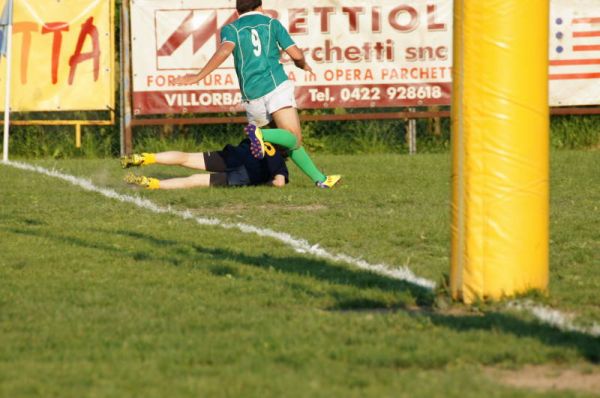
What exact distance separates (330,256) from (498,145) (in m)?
2.12

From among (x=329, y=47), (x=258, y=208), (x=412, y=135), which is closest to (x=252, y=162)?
(x=258, y=208)

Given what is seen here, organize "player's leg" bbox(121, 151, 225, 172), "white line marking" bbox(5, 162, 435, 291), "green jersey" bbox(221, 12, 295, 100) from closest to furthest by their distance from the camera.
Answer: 1. "white line marking" bbox(5, 162, 435, 291)
2. "player's leg" bbox(121, 151, 225, 172)
3. "green jersey" bbox(221, 12, 295, 100)

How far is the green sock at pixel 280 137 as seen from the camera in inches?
500

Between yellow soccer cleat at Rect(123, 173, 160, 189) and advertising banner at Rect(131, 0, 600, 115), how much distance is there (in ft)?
18.6

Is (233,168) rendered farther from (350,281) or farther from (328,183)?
(350,281)

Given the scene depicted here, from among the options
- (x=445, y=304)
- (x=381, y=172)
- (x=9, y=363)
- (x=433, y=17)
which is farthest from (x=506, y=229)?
(x=433, y=17)

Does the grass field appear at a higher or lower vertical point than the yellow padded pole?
lower

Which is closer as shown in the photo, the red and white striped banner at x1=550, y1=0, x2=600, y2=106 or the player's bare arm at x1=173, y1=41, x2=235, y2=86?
the player's bare arm at x1=173, y1=41, x2=235, y2=86

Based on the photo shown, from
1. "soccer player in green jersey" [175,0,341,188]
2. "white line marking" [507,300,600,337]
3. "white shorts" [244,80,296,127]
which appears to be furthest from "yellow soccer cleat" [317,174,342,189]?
"white line marking" [507,300,600,337]

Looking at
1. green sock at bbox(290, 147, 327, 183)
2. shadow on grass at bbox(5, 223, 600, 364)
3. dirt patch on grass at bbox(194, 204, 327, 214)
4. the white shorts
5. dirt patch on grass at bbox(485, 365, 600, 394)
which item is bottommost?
dirt patch on grass at bbox(194, 204, 327, 214)

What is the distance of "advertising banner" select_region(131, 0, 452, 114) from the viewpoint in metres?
18.5

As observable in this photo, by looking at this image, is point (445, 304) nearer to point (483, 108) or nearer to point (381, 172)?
point (483, 108)

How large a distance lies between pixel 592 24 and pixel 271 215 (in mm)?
9243

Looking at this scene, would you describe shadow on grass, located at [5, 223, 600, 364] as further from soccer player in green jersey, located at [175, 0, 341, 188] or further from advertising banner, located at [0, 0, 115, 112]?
advertising banner, located at [0, 0, 115, 112]
